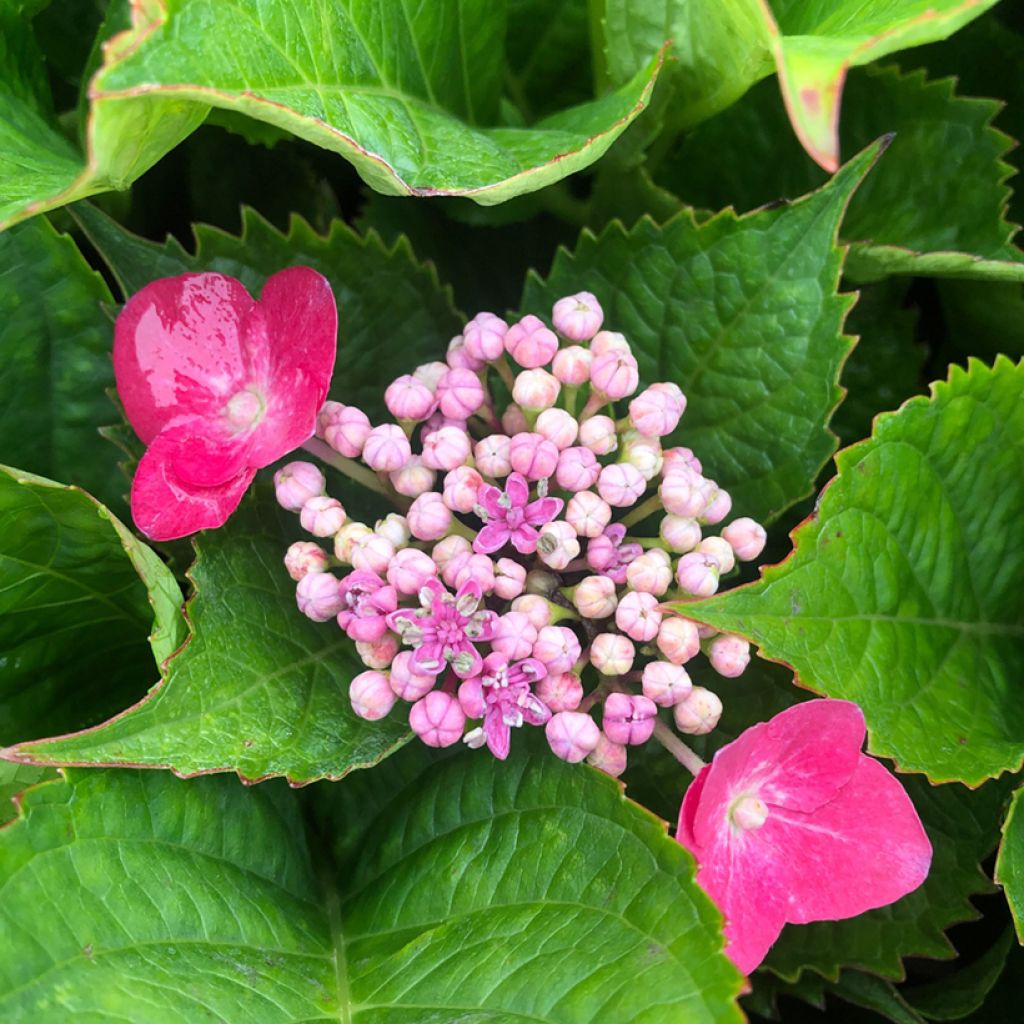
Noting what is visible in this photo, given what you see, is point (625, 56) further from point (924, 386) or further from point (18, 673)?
point (18, 673)

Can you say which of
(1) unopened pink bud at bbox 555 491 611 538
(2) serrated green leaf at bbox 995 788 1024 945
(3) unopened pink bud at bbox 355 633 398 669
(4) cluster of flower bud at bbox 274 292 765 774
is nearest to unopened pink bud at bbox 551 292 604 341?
(4) cluster of flower bud at bbox 274 292 765 774

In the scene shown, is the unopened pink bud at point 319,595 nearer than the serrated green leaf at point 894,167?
Yes

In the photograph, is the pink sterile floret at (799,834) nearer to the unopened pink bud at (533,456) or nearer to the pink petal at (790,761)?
the pink petal at (790,761)

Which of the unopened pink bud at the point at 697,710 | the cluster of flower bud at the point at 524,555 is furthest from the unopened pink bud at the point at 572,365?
the unopened pink bud at the point at 697,710

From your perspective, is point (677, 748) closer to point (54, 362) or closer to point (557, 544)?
point (557, 544)

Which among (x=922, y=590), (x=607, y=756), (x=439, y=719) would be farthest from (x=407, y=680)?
(x=922, y=590)
